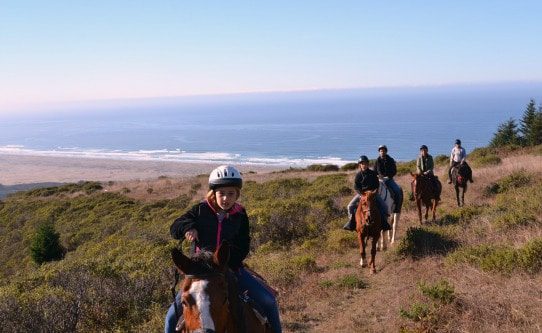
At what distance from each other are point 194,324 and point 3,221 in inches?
1509

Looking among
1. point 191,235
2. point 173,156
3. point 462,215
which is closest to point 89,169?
point 173,156

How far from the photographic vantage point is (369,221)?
33.0 ft

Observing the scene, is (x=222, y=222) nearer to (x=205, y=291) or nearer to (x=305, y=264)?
(x=205, y=291)

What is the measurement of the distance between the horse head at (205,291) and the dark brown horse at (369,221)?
286 inches

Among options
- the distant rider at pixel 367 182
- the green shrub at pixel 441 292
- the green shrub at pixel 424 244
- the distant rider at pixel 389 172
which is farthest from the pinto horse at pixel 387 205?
the green shrub at pixel 441 292

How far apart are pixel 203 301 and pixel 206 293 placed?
66 millimetres

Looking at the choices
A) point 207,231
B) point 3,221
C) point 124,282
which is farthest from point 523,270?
point 3,221

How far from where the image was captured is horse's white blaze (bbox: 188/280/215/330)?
2.96 m

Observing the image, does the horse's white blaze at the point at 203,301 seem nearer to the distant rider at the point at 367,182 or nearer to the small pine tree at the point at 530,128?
the distant rider at the point at 367,182

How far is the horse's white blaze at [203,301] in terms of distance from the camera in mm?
2955

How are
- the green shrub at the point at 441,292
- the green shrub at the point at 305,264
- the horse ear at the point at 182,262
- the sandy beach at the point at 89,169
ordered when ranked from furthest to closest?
the sandy beach at the point at 89,169 < the green shrub at the point at 305,264 < the green shrub at the point at 441,292 < the horse ear at the point at 182,262

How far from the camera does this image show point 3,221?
113ft

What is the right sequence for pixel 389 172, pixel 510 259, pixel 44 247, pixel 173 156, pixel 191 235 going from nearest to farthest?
pixel 191 235, pixel 510 259, pixel 389 172, pixel 44 247, pixel 173 156

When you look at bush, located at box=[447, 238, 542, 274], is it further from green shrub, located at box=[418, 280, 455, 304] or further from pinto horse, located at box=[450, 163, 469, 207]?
pinto horse, located at box=[450, 163, 469, 207]
